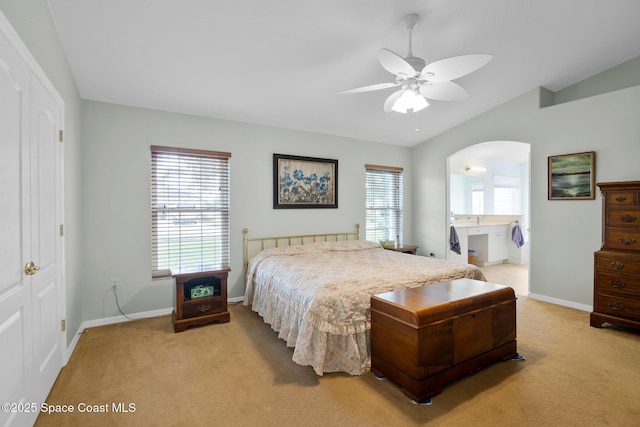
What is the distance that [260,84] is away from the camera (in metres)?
3.35

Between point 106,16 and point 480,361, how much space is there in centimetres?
385

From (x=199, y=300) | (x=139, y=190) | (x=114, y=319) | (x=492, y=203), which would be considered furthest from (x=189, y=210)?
(x=492, y=203)

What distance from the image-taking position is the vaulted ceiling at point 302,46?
7.78 ft

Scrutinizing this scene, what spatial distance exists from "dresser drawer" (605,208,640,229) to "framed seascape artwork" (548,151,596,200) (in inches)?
28.2

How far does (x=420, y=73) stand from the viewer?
2324mm

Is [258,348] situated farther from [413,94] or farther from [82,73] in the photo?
[82,73]

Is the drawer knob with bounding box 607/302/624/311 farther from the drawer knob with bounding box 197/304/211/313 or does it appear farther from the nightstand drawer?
the drawer knob with bounding box 197/304/211/313

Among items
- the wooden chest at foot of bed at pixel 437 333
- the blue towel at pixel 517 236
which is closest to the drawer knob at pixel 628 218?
the wooden chest at foot of bed at pixel 437 333

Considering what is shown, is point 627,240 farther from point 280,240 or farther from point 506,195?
point 506,195

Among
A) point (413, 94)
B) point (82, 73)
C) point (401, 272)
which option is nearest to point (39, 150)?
point (82, 73)

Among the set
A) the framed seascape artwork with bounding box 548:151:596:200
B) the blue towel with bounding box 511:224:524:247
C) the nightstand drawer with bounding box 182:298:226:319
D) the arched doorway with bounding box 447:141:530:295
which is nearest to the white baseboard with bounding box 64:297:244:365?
the nightstand drawer with bounding box 182:298:226:319

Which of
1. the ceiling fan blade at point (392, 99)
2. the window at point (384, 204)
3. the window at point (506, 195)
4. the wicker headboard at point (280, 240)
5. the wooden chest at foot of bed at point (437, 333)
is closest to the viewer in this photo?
the wooden chest at foot of bed at point (437, 333)

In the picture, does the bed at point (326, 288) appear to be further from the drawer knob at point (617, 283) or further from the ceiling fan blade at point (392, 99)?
the ceiling fan blade at point (392, 99)

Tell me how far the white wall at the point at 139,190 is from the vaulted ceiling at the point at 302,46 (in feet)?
0.71
